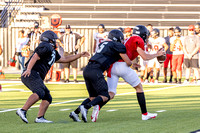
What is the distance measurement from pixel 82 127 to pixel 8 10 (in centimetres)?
2260

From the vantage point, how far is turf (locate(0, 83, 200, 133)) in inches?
276

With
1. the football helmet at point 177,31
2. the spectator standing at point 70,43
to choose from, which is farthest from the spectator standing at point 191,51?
the spectator standing at point 70,43

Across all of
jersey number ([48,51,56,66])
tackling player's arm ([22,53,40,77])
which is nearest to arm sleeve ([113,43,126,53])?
jersey number ([48,51,56,66])

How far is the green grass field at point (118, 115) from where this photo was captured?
7.02 meters

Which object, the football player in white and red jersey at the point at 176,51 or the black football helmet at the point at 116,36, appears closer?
the black football helmet at the point at 116,36

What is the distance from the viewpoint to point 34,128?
7137mm

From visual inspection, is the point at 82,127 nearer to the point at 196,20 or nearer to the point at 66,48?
the point at 66,48

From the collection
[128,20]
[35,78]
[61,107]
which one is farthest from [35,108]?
[128,20]

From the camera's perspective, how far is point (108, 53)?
26.1 ft

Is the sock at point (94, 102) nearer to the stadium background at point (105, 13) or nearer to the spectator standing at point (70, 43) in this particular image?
the spectator standing at point (70, 43)

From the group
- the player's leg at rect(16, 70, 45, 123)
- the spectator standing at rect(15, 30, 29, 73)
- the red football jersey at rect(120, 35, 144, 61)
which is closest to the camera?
the player's leg at rect(16, 70, 45, 123)

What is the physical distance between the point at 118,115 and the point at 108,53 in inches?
53.3

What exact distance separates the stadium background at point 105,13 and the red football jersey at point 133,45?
18209 millimetres

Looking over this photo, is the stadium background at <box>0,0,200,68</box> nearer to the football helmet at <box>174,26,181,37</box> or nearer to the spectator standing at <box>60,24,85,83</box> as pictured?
the spectator standing at <box>60,24,85,83</box>
